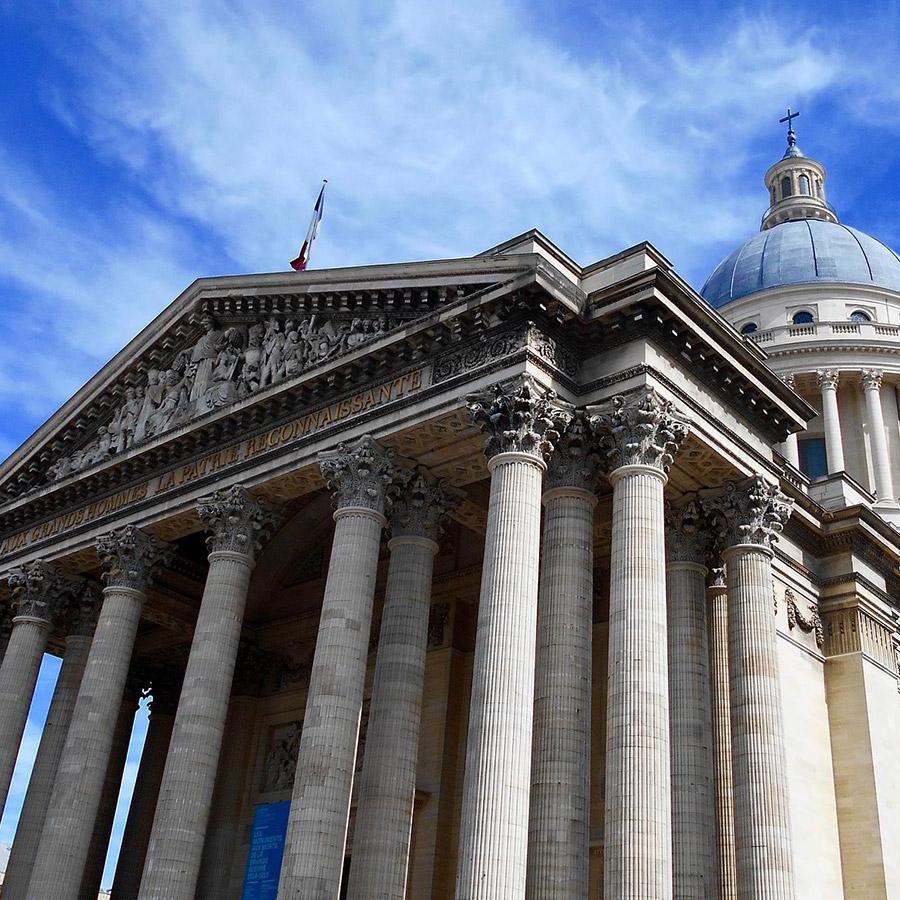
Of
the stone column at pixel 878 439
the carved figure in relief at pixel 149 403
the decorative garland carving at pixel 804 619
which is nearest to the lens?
the decorative garland carving at pixel 804 619

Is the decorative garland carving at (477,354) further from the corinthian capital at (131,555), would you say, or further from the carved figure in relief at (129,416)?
the carved figure in relief at (129,416)

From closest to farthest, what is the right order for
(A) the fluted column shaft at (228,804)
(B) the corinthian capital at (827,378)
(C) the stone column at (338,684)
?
(C) the stone column at (338,684)
(A) the fluted column shaft at (228,804)
(B) the corinthian capital at (827,378)

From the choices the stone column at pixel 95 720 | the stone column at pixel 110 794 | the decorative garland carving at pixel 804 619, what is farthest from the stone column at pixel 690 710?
the stone column at pixel 110 794

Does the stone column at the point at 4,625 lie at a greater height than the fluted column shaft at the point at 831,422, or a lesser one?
lesser

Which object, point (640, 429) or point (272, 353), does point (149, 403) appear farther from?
point (640, 429)

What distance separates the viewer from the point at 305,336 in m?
26.6

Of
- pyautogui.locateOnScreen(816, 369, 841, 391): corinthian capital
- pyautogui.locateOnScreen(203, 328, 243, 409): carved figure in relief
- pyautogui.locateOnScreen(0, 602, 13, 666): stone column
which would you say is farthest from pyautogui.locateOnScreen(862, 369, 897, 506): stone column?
pyautogui.locateOnScreen(0, 602, 13, 666): stone column

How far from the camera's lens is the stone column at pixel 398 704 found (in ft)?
68.3

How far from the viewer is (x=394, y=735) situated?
22125 millimetres

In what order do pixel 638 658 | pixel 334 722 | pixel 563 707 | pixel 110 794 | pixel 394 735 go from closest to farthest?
pixel 638 658 → pixel 563 707 → pixel 334 722 → pixel 394 735 → pixel 110 794

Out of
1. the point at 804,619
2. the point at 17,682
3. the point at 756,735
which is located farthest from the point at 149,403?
the point at 804,619

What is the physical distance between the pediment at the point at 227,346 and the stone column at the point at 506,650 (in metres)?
2.77

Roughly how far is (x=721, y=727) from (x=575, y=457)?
672 cm

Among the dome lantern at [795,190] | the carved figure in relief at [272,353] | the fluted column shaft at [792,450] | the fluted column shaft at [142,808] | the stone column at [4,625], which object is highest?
the dome lantern at [795,190]
